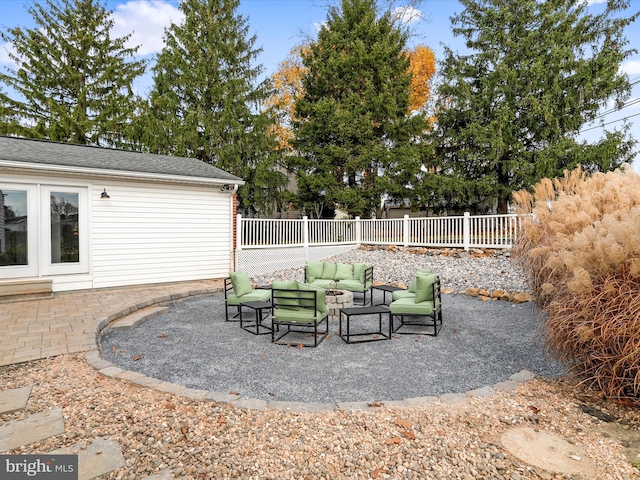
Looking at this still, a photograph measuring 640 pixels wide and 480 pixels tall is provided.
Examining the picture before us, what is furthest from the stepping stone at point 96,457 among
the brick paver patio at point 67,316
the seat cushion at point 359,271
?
the seat cushion at point 359,271

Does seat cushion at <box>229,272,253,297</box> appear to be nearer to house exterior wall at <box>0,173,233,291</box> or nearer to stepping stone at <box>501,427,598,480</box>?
house exterior wall at <box>0,173,233,291</box>

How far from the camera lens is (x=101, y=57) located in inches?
735

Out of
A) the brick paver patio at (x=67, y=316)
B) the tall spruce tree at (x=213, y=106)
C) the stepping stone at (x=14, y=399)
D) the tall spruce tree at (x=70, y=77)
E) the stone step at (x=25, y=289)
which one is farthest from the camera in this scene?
the tall spruce tree at (x=70, y=77)

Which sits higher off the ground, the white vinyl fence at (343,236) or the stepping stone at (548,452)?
the white vinyl fence at (343,236)

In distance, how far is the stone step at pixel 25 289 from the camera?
678 centimetres

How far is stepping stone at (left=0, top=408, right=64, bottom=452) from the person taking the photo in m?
2.32

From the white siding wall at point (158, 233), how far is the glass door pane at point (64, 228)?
0.34 meters

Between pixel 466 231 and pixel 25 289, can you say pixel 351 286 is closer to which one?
pixel 466 231

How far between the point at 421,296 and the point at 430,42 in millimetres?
19120

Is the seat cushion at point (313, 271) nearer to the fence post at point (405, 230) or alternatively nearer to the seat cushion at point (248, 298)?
the seat cushion at point (248, 298)

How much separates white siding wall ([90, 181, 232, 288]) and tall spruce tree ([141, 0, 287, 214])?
681 cm

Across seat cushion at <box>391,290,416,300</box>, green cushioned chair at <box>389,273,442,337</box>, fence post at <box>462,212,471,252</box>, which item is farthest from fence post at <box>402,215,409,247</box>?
green cushioned chair at <box>389,273,442,337</box>

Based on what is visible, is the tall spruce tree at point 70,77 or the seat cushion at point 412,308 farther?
the tall spruce tree at point 70,77

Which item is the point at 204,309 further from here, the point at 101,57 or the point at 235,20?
the point at 101,57
